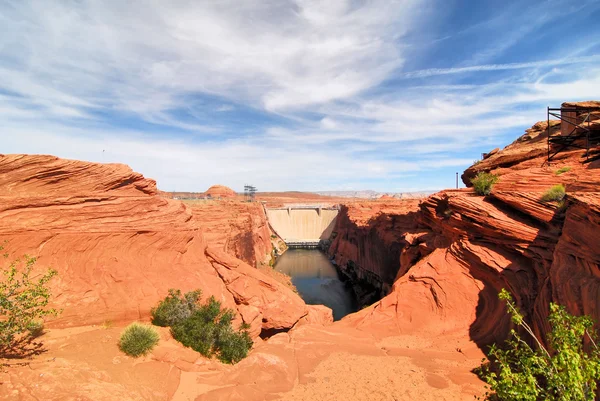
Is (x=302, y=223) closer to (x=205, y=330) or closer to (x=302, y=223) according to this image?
(x=302, y=223)

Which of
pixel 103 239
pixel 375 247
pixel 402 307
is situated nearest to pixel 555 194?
pixel 402 307

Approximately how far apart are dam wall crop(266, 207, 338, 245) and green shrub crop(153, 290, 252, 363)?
55.6 meters

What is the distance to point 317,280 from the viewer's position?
4188 cm

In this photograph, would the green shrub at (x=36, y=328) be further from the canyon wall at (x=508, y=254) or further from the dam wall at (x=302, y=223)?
the dam wall at (x=302, y=223)

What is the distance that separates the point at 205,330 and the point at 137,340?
2776 millimetres

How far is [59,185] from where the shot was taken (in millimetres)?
11430

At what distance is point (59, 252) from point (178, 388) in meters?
6.20

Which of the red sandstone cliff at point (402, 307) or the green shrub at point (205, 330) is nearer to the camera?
the red sandstone cliff at point (402, 307)

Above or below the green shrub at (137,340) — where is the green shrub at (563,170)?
above

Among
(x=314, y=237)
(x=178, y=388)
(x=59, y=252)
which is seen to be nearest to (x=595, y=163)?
(x=178, y=388)

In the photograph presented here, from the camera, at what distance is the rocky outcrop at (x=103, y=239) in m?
10.3

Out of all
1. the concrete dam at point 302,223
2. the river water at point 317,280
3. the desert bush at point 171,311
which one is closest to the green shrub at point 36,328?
the desert bush at point 171,311

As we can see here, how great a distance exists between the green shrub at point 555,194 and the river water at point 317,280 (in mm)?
19445

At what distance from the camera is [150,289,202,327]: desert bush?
12.0 meters
